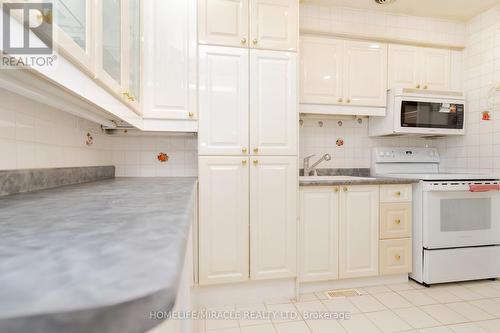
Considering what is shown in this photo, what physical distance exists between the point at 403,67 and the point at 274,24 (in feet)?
4.33

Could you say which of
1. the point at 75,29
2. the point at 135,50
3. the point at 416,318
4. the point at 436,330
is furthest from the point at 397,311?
the point at 135,50

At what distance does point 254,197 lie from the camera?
1838mm

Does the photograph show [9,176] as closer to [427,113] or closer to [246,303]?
[246,303]

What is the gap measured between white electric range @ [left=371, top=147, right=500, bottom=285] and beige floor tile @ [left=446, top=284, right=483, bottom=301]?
0.21ft

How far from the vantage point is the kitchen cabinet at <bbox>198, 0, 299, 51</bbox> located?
1.77 m

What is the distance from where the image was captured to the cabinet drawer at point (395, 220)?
2049 mm

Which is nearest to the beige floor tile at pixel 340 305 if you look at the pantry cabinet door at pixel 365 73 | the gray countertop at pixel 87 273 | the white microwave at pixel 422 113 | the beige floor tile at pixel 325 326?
the beige floor tile at pixel 325 326

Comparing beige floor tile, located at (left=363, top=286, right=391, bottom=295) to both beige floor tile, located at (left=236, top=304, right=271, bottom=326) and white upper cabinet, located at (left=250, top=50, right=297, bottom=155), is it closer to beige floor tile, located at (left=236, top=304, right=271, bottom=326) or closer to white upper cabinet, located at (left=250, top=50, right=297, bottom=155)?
beige floor tile, located at (left=236, top=304, right=271, bottom=326)

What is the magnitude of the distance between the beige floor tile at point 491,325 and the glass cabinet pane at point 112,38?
245cm

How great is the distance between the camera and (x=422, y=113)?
7.48 feet

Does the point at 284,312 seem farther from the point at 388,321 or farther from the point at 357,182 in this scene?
the point at 357,182

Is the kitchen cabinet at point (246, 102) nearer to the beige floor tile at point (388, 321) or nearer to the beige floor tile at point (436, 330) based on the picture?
the beige floor tile at point (388, 321)

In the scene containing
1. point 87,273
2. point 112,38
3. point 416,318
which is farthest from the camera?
point 416,318

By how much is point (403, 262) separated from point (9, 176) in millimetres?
2516
